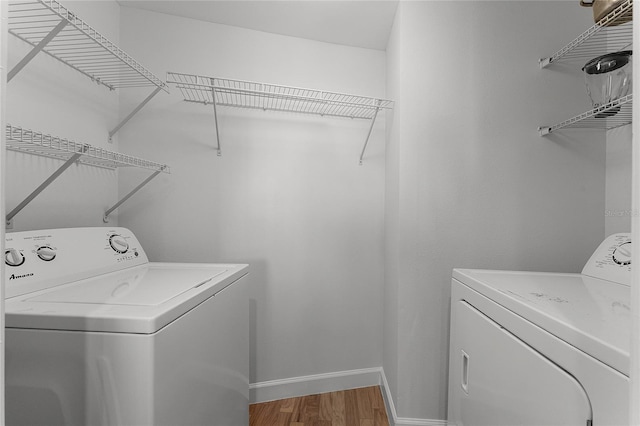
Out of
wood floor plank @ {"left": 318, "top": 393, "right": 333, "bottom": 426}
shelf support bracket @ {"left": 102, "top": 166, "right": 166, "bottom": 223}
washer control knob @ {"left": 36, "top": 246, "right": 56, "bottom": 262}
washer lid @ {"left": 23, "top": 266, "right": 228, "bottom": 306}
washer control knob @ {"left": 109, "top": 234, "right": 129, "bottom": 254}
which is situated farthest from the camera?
wood floor plank @ {"left": 318, "top": 393, "right": 333, "bottom": 426}

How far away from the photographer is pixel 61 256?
1.15 meters

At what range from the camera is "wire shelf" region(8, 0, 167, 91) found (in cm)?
103

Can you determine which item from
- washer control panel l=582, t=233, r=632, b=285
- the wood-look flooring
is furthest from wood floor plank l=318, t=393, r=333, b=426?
washer control panel l=582, t=233, r=632, b=285

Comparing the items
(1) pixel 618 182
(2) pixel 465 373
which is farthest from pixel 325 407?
(1) pixel 618 182

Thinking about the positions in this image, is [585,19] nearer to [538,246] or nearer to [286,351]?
[538,246]

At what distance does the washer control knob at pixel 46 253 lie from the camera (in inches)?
42.9

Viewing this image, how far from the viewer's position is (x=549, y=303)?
94 centimetres

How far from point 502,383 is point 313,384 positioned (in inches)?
53.9

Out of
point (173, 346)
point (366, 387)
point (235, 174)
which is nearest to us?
point (173, 346)

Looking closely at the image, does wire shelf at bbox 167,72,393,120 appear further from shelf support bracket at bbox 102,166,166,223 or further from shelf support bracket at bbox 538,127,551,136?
shelf support bracket at bbox 538,127,551,136

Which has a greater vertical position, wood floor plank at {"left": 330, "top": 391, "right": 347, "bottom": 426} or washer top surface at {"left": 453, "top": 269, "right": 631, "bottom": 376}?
washer top surface at {"left": 453, "top": 269, "right": 631, "bottom": 376}

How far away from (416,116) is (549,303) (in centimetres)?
110

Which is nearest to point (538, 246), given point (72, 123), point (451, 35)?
point (451, 35)

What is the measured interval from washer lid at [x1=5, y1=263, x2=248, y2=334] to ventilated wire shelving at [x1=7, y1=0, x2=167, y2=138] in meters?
0.83
